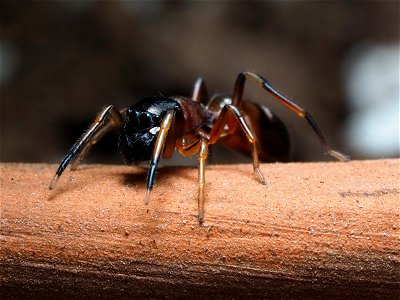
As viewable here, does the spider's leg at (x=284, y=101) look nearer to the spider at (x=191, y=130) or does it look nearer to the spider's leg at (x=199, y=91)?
the spider at (x=191, y=130)

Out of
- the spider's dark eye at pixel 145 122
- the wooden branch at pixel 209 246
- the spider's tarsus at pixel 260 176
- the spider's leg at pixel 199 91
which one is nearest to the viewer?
the wooden branch at pixel 209 246

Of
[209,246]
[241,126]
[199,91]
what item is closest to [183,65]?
[199,91]

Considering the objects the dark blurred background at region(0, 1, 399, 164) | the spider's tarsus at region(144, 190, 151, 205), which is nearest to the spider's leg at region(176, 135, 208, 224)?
the spider's tarsus at region(144, 190, 151, 205)

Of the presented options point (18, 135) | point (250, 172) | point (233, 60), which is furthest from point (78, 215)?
point (233, 60)

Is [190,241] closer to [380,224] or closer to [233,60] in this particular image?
[380,224]

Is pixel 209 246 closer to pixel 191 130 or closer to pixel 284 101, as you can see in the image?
pixel 191 130

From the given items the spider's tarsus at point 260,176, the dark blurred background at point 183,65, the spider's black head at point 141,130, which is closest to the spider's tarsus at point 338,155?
the spider's tarsus at point 260,176

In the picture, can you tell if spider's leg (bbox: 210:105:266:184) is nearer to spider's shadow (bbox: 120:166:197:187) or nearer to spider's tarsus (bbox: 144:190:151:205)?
spider's shadow (bbox: 120:166:197:187)
